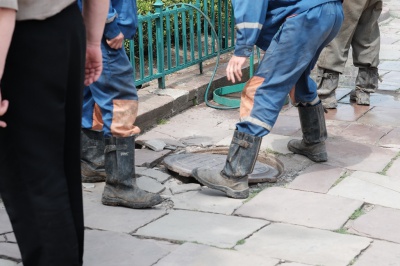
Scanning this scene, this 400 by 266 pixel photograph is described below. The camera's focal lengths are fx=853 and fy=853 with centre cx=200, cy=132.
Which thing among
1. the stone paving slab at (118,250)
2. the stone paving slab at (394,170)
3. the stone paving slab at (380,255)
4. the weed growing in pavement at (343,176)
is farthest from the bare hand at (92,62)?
the stone paving slab at (394,170)

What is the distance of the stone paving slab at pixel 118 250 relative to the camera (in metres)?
4.03

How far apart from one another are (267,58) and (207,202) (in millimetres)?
899

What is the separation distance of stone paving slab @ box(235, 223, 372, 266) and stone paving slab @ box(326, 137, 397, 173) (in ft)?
3.92

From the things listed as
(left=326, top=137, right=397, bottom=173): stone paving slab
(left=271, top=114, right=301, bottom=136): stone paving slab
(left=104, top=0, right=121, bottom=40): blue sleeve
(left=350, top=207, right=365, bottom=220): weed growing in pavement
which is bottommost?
(left=271, top=114, right=301, bottom=136): stone paving slab

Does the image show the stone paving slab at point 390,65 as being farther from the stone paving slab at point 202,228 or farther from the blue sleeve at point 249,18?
the stone paving slab at point 202,228

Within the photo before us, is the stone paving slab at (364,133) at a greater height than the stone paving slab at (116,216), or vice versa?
the stone paving slab at (116,216)

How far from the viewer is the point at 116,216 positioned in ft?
15.3

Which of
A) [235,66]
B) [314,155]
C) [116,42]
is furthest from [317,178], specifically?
[116,42]

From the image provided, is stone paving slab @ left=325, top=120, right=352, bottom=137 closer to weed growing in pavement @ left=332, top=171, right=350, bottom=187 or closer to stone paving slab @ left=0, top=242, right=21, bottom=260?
weed growing in pavement @ left=332, top=171, right=350, bottom=187

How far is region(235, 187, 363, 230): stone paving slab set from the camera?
4.57 m

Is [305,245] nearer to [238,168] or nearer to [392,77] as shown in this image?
[238,168]

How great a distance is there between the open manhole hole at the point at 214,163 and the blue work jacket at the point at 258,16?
838 mm

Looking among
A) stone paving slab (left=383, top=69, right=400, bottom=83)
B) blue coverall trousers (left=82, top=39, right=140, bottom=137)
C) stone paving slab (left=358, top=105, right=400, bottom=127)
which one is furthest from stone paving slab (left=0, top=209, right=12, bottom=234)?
stone paving slab (left=383, top=69, right=400, bottom=83)

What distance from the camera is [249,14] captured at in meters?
4.76
